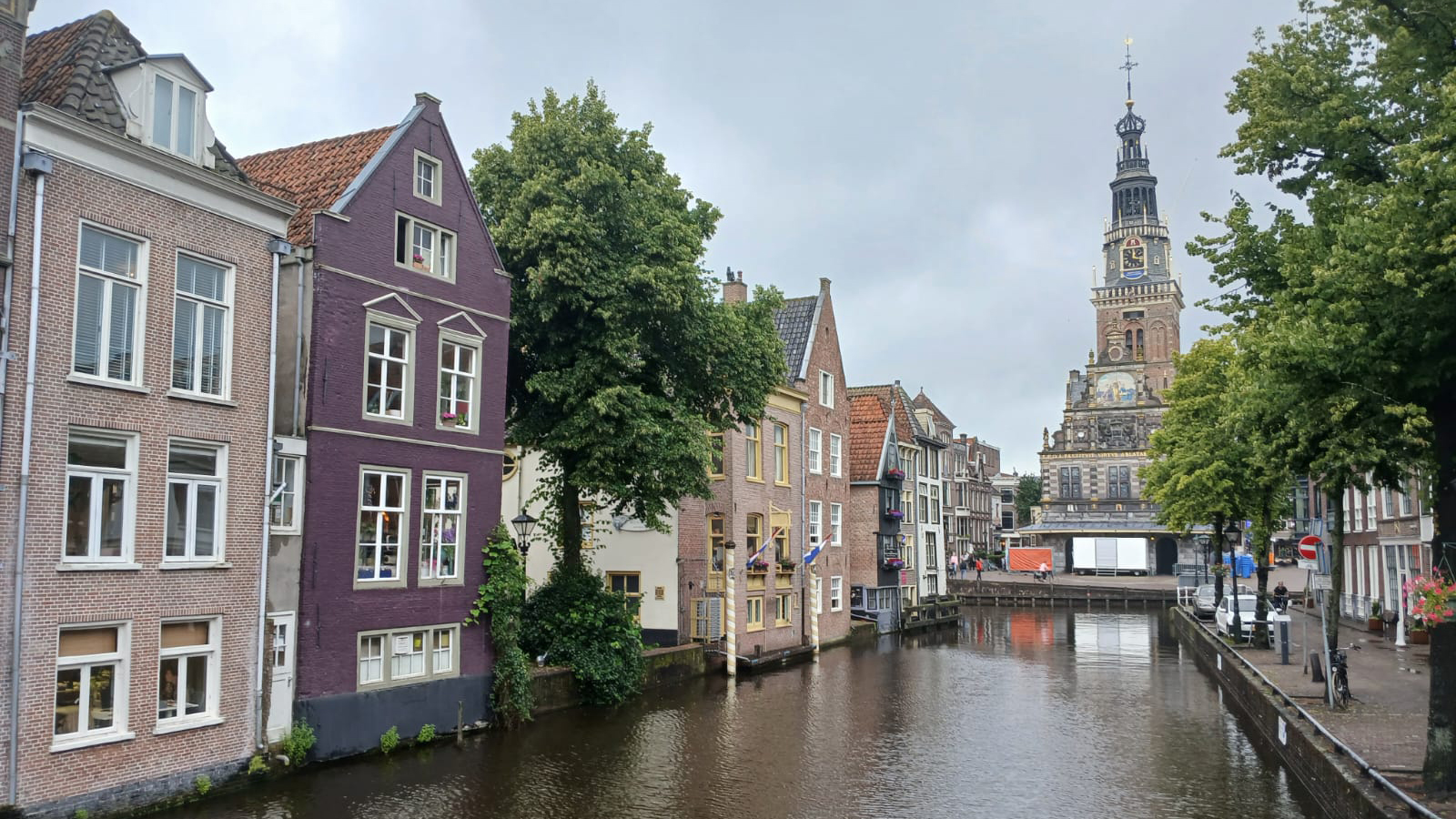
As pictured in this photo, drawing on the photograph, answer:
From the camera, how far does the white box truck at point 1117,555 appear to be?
102000mm

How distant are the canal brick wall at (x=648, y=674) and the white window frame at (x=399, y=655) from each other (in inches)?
113

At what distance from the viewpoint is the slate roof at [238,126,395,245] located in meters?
21.2

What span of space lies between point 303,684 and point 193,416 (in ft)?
17.2

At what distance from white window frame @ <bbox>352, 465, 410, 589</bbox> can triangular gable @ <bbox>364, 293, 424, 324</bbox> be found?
3.16 metres

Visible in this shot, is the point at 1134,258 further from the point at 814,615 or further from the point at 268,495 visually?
the point at 268,495

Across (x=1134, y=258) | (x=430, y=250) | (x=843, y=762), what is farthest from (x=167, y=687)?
(x=1134, y=258)

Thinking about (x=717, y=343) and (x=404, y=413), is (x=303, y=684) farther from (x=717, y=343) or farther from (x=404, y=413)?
(x=717, y=343)

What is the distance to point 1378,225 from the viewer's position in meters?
13.4

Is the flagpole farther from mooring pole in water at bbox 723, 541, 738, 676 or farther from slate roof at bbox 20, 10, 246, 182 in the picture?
slate roof at bbox 20, 10, 246, 182

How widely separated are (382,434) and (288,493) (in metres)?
2.34

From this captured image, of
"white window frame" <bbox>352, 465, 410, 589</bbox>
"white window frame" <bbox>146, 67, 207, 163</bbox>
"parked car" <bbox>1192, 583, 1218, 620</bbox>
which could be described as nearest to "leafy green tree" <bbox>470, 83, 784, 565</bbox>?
"white window frame" <bbox>352, 465, 410, 589</bbox>

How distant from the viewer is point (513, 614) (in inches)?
949

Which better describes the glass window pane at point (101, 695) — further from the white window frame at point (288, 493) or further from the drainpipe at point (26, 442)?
the white window frame at point (288, 493)

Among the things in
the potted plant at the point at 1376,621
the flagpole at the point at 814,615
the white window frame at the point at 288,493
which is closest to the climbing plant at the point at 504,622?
the white window frame at the point at 288,493
